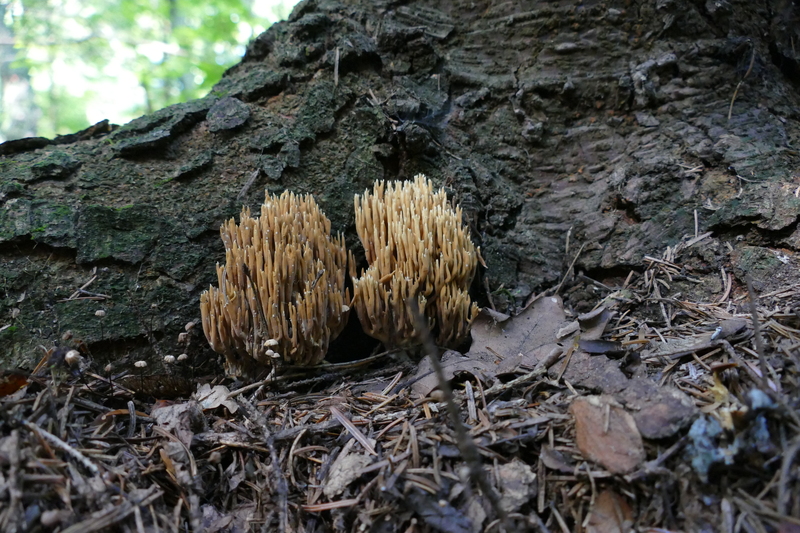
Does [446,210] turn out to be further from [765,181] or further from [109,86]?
[109,86]

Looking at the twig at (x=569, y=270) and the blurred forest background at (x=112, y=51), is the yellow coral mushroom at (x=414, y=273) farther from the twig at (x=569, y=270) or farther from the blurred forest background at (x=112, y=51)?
the blurred forest background at (x=112, y=51)

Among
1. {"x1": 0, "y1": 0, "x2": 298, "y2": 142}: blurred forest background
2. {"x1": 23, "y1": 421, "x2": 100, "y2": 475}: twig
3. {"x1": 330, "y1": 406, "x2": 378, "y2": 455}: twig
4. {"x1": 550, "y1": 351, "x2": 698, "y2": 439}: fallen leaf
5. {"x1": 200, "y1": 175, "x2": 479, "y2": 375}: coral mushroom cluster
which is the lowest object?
{"x1": 330, "y1": 406, "x2": 378, "y2": 455}: twig

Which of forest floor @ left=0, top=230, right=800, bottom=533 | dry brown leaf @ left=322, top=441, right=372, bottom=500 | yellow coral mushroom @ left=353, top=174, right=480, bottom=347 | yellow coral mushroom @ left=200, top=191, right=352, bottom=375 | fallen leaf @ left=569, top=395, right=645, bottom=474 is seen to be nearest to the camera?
forest floor @ left=0, top=230, right=800, bottom=533

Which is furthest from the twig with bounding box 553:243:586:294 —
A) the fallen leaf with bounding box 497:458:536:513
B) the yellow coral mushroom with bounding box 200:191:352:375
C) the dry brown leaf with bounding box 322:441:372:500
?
the dry brown leaf with bounding box 322:441:372:500

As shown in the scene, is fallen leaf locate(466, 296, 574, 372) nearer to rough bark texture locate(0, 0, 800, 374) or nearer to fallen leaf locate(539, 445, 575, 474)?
rough bark texture locate(0, 0, 800, 374)

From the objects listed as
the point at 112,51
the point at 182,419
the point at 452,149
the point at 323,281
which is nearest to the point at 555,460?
the point at 323,281

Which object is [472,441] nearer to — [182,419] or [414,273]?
[414,273]
